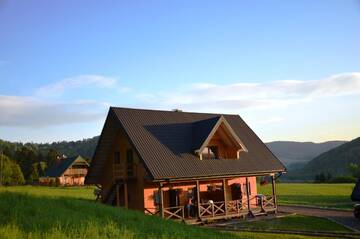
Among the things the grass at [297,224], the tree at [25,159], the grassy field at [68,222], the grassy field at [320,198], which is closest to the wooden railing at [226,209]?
the grass at [297,224]

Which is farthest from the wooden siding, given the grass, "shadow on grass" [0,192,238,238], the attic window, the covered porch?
"shadow on grass" [0,192,238,238]

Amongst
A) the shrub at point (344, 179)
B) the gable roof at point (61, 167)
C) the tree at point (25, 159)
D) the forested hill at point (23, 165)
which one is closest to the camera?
the shrub at point (344, 179)

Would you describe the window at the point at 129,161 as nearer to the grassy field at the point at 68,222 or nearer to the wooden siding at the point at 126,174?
the wooden siding at the point at 126,174

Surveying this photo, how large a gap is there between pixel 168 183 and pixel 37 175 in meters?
76.2

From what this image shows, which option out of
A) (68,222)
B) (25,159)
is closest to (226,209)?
(68,222)

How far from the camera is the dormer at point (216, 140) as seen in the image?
2833cm

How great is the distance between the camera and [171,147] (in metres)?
28.0

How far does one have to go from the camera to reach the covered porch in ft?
86.9

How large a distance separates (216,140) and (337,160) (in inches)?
4708

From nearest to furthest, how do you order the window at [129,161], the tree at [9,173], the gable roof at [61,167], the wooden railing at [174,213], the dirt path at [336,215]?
the dirt path at [336,215] → the wooden railing at [174,213] → the window at [129,161] → the tree at [9,173] → the gable roof at [61,167]

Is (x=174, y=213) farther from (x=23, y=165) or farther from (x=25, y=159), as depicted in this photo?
(x=25, y=159)

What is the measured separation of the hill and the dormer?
10355 cm

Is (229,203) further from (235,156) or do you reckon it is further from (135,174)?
Answer: (135,174)

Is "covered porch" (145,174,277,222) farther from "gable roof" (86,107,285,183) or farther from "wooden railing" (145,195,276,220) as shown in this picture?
"gable roof" (86,107,285,183)
